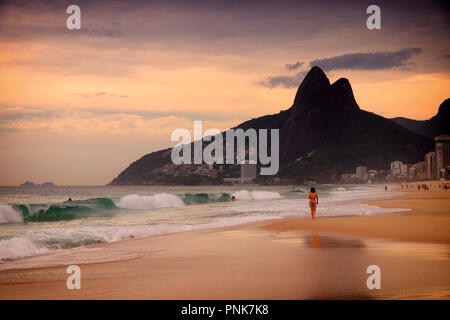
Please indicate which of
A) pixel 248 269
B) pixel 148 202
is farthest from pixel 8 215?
pixel 248 269

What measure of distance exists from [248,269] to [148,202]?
37265mm

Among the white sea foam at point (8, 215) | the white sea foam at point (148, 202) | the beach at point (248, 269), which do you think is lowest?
the white sea foam at point (148, 202)

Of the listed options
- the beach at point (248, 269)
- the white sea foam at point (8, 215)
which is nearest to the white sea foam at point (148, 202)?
the white sea foam at point (8, 215)

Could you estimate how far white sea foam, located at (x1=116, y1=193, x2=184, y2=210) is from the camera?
132ft

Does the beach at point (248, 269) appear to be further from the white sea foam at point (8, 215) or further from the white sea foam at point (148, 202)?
the white sea foam at point (148, 202)

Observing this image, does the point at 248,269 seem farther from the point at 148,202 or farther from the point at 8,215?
the point at 148,202

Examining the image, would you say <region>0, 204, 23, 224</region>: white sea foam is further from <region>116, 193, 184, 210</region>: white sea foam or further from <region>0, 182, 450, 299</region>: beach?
<region>116, 193, 184, 210</region>: white sea foam

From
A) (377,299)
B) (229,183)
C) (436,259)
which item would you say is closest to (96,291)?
(377,299)

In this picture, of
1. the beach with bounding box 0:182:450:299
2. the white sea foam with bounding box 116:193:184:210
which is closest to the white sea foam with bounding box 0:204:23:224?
the beach with bounding box 0:182:450:299

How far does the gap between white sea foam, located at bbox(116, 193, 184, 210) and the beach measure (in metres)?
29.0

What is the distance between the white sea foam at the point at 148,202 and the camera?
4037cm

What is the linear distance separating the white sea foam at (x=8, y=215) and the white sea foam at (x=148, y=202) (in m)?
15.1

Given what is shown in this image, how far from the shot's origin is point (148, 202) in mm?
43469
